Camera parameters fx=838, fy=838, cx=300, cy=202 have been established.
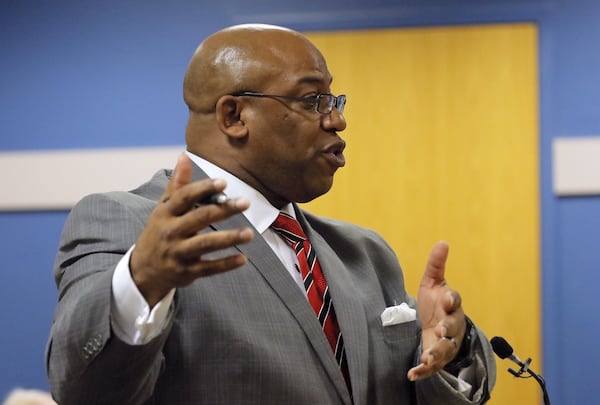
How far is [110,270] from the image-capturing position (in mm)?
1173

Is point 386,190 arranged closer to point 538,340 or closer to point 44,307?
point 538,340

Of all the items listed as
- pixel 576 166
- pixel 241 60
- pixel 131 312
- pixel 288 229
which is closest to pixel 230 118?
pixel 241 60

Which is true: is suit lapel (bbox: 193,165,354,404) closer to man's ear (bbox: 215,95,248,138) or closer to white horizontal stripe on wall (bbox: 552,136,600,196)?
man's ear (bbox: 215,95,248,138)

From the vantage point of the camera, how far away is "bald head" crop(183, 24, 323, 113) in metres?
1.67

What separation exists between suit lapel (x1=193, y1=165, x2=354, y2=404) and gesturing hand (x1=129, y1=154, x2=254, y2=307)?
42cm

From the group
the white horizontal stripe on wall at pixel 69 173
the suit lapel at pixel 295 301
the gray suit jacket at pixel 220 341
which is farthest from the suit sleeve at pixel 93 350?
the white horizontal stripe on wall at pixel 69 173

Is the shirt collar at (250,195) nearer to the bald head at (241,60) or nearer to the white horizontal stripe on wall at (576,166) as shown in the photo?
the bald head at (241,60)

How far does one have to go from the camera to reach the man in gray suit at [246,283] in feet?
3.67

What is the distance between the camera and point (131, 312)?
1.13 metres

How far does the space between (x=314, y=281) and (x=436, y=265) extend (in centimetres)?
24

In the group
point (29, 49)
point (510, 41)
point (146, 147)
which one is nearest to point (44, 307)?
point (146, 147)

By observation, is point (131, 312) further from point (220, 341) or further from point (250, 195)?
point (250, 195)

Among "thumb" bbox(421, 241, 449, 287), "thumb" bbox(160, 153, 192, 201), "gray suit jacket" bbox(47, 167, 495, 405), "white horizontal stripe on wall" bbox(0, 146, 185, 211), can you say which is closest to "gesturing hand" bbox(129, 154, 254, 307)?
"thumb" bbox(160, 153, 192, 201)

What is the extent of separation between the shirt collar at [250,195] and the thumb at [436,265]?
0.32 metres
